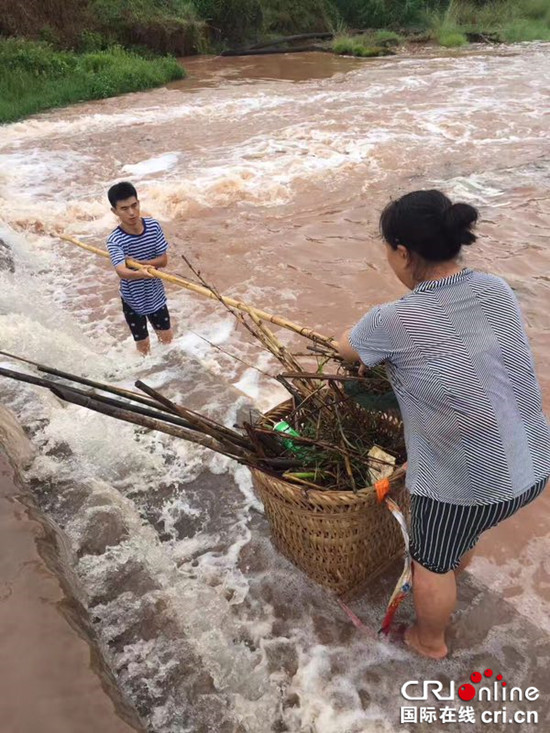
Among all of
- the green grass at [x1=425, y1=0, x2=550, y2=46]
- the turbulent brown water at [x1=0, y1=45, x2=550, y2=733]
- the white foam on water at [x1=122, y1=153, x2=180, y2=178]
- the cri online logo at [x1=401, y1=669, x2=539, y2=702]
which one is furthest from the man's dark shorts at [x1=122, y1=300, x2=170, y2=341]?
the green grass at [x1=425, y1=0, x2=550, y2=46]

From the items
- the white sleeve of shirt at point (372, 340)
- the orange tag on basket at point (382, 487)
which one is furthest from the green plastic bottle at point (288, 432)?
the white sleeve of shirt at point (372, 340)

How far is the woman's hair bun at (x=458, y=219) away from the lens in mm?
1534

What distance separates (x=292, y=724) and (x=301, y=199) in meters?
6.22

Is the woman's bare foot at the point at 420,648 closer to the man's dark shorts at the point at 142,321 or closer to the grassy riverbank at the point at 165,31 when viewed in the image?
the man's dark shorts at the point at 142,321

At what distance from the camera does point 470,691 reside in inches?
76.1

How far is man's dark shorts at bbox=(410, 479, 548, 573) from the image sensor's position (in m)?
1.66

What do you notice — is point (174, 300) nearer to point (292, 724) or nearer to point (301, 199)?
point (301, 199)

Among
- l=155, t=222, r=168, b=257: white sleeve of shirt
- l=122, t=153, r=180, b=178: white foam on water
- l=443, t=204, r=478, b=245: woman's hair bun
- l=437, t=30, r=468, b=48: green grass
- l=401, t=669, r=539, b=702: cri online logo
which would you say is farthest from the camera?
l=437, t=30, r=468, b=48: green grass

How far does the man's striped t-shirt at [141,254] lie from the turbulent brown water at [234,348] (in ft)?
1.60

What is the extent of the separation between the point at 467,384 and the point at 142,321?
2.75 metres

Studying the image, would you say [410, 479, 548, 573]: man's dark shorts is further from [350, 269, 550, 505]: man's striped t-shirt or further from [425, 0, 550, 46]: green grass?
[425, 0, 550, 46]: green grass

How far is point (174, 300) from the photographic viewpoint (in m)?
4.93

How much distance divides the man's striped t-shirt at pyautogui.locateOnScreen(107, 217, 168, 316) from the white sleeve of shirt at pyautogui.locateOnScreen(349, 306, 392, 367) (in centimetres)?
208

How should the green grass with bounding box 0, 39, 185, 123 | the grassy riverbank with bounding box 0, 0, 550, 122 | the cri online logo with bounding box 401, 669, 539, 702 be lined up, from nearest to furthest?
1. the cri online logo with bounding box 401, 669, 539, 702
2. the green grass with bounding box 0, 39, 185, 123
3. the grassy riverbank with bounding box 0, 0, 550, 122
